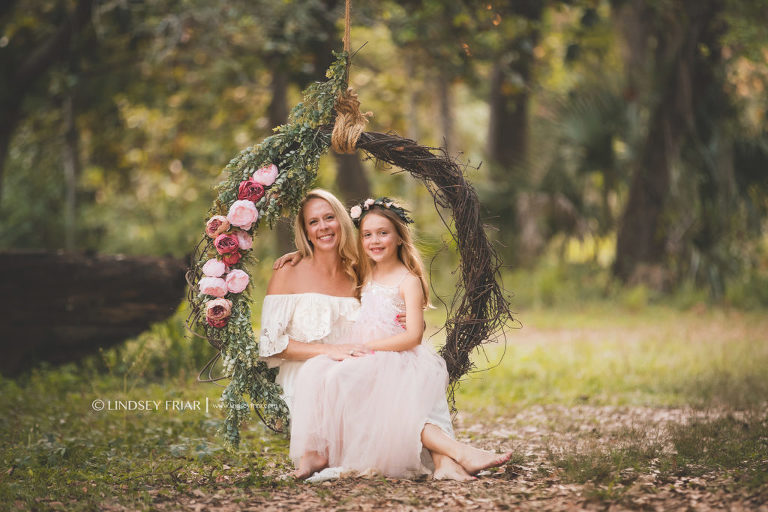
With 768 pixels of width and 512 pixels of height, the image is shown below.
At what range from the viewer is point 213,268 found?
4797 millimetres

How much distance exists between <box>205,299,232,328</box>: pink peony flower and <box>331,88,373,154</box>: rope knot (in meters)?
1.17

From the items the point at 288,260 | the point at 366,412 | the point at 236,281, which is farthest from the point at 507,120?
the point at 366,412

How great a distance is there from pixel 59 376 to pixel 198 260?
3.04 meters

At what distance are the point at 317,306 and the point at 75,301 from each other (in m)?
3.34

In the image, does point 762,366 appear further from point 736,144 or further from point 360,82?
point 360,82

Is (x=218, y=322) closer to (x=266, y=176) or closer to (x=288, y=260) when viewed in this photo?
(x=288, y=260)

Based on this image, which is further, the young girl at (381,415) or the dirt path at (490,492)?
the young girl at (381,415)

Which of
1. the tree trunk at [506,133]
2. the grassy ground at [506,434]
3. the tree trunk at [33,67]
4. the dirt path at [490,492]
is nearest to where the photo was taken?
the dirt path at [490,492]

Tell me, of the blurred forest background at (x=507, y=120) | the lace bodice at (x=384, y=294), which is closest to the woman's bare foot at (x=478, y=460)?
the lace bodice at (x=384, y=294)

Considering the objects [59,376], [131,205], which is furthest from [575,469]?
[131,205]

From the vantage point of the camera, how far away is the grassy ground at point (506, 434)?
4090mm

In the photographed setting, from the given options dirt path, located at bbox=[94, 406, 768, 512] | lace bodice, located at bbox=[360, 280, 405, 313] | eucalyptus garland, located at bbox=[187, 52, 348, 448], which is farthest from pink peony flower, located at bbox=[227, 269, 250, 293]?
dirt path, located at bbox=[94, 406, 768, 512]

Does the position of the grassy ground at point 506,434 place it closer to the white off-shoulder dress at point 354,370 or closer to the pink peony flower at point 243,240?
the white off-shoulder dress at point 354,370

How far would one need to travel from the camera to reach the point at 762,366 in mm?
7504
